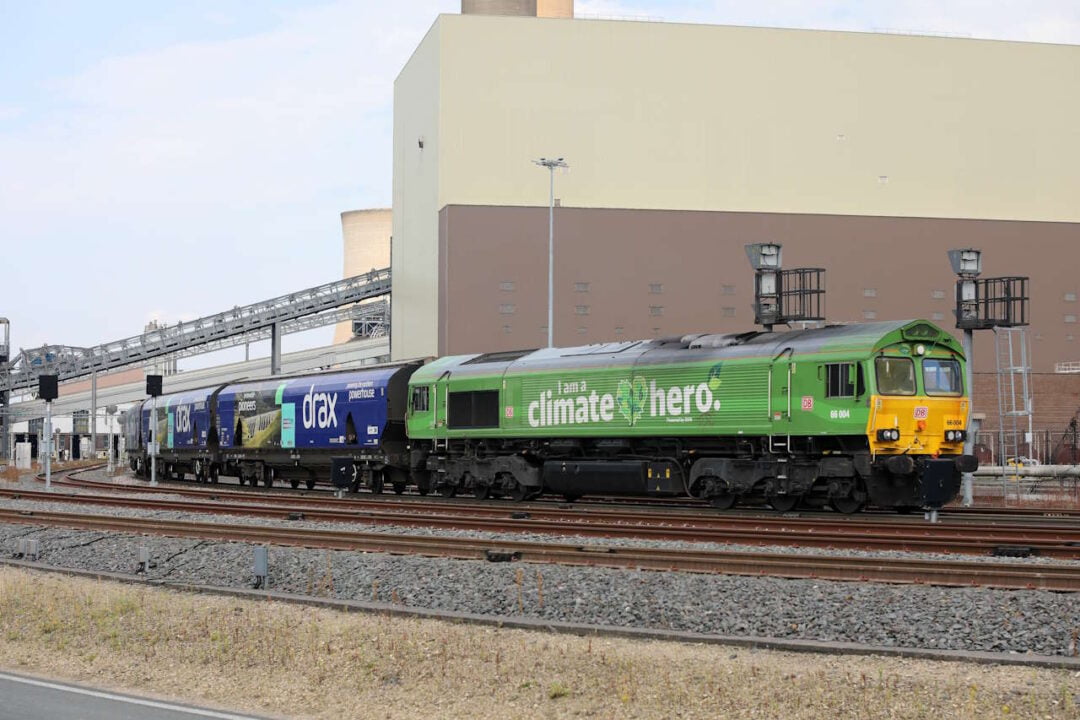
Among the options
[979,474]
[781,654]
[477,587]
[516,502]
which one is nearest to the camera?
[781,654]

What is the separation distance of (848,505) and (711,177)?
154 feet

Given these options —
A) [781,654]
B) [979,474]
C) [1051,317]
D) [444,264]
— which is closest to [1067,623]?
[781,654]

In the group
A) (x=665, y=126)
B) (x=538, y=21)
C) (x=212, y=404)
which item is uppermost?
(x=538, y=21)

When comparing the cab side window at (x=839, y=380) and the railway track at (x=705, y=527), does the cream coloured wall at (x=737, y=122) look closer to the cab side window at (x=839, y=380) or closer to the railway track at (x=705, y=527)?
the railway track at (x=705, y=527)

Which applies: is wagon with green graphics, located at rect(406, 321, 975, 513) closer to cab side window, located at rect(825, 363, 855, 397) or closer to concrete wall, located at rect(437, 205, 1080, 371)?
cab side window, located at rect(825, 363, 855, 397)

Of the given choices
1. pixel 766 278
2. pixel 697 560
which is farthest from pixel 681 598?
pixel 766 278

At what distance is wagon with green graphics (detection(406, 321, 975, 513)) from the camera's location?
2417 cm

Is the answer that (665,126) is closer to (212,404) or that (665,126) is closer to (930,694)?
(212,404)

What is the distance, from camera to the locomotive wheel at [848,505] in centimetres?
2501

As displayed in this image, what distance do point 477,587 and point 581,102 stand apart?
56.6 metres

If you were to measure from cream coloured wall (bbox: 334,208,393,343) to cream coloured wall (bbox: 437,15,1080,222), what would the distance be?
31.9 meters

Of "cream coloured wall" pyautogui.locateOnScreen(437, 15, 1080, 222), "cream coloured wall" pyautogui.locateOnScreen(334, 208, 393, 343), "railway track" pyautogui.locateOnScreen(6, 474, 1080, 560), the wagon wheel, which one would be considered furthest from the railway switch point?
"cream coloured wall" pyautogui.locateOnScreen(334, 208, 393, 343)

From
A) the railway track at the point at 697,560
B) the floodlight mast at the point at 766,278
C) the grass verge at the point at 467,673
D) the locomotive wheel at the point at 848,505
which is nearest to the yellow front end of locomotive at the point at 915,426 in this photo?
the locomotive wheel at the point at 848,505

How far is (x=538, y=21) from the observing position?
69750 millimetres
